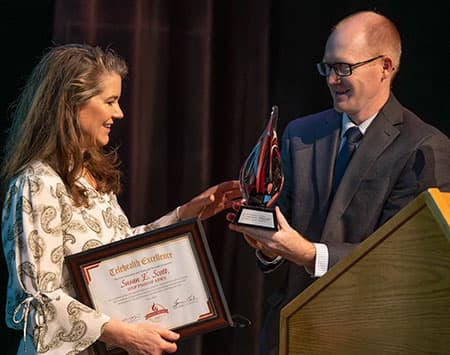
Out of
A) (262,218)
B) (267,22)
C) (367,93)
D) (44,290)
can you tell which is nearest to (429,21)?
(267,22)

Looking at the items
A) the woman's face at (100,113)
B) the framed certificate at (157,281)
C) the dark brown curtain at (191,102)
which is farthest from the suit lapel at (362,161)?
the dark brown curtain at (191,102)

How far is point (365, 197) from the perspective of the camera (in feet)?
7.68

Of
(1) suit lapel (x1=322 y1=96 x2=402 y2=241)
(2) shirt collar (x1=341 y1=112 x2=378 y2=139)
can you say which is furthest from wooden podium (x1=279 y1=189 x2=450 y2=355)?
(2) shirt collar (x1=341 y1=112 x2=378 y2=139)

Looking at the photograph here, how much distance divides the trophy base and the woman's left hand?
40 centimetres

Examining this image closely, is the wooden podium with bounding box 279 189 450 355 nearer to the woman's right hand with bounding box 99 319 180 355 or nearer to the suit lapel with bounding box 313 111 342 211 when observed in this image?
the woman's right hand with bounding box 99 319 180 355

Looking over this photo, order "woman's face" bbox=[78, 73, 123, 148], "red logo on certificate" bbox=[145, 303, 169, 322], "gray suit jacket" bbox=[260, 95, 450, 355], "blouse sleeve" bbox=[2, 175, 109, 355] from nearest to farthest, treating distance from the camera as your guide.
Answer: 1. "blouse sleeve" bbox=[2, 175, 109, 355]
2. "red logo on certificate" bbox=[145, 303, 169, 322]
3. "woman's face" bbox=[78, 73, 123, 148]
4. "gray suit jacket" bbox=[260, 95, 450, 355]

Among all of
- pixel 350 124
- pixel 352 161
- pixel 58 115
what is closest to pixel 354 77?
pixel 350 124

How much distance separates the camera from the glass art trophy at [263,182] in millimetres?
2070

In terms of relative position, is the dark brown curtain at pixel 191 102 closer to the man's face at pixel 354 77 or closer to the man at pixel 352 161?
the man at pixel 352 161

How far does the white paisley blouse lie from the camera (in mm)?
1973

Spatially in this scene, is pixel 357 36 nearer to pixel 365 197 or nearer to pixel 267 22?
pixel 365 197

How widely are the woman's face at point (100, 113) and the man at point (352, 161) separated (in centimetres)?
51
